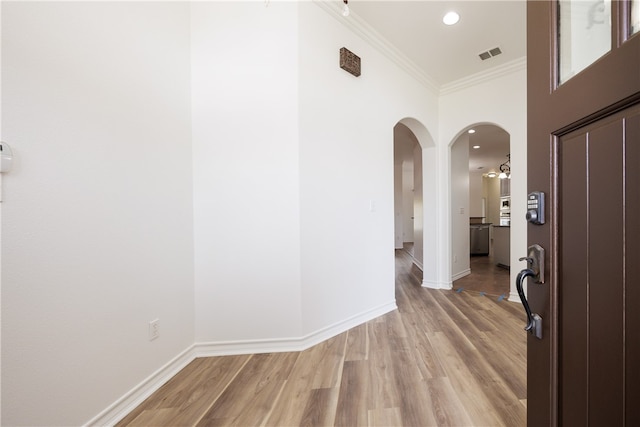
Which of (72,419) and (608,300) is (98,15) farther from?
(608,300)

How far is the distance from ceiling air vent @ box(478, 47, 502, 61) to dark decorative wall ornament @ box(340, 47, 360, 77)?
1.66 meters

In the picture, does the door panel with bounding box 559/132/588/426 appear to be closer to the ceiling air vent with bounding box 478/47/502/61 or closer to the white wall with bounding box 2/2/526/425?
the white wall with bounding box 2/2/526/425

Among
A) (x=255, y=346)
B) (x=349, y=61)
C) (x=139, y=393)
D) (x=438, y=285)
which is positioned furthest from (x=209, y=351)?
(x=438, y=285)

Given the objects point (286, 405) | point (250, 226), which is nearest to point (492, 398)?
point (286, 405)

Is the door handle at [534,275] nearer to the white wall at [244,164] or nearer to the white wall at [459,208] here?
the white wall at [244,164]

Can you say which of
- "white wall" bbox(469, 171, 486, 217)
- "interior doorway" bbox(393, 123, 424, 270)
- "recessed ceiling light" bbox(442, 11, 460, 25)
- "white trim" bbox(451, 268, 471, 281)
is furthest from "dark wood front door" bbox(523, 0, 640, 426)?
"white wall" bbox(469, 171, 486, 217)

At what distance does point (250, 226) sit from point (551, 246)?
176cm

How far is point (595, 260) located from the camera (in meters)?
0.58

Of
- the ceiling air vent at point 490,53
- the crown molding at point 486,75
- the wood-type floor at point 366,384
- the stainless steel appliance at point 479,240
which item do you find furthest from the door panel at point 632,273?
the stainless steel appliance at point 479,240

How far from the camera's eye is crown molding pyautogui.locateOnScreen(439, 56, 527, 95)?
3.13 m

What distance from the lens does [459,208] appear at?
4469 millimetres

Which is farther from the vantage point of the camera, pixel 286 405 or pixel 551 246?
pixel 286 405

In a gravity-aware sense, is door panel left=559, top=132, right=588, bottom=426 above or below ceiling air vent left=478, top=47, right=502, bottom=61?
below

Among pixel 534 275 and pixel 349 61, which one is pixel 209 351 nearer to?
pixel 534 275
